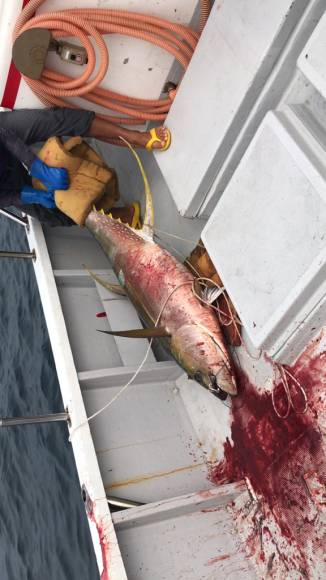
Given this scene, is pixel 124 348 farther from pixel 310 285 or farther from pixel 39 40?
pixel 39 40

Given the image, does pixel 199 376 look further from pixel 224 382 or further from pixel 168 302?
pixel 168 302

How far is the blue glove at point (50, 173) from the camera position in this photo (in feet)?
11.1

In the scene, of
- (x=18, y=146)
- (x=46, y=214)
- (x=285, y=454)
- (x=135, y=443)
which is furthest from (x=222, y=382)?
(x=18, y=146)

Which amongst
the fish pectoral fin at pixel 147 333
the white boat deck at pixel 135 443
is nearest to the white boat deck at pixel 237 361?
the white boat deck at pixel 135 443

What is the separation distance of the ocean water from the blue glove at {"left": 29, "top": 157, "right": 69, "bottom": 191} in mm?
2067

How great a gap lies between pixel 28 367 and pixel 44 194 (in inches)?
81.2

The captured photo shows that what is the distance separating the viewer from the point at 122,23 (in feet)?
9.40

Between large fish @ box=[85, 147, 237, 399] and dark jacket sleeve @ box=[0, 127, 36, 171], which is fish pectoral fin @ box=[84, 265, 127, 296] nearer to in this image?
large fish @ box=[85, 147, 237, 399]

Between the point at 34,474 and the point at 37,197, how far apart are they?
8.44ft

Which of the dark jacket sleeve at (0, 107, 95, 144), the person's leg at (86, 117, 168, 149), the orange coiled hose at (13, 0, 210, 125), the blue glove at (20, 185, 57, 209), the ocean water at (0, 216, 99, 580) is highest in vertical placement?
the orange coiled hose at (13, 0, 210, 125)

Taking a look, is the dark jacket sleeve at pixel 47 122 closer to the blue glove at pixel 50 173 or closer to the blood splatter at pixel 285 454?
the blue glove at pixel 50 173

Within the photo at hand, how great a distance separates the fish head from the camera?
2.50 m

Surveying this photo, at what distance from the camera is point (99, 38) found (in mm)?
2854

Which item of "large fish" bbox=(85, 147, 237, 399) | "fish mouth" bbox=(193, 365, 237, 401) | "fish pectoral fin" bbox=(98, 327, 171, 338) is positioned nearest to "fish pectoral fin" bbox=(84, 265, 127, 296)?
"large fish" bbox=(85, 147, 237, 399)
